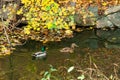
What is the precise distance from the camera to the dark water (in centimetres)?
1049

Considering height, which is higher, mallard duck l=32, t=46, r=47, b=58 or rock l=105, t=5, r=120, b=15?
rock l=105, t=5, r=120, b=15

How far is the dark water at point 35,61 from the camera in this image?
10492 millimetres

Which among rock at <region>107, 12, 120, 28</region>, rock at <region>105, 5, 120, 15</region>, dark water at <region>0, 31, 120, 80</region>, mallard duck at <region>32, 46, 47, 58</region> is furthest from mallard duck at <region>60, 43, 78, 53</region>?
rock at <region>105, 5, 120, 15</region>

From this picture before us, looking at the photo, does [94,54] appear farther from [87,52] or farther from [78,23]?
[78,23]

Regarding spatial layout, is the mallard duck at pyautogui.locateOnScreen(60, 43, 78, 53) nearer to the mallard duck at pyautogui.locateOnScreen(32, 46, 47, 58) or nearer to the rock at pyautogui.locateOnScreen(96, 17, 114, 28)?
the mallard duck at pyautogui.locateOnScreen(32, 46, 47, 58)

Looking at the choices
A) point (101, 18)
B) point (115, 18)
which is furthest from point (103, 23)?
point (115, 18)

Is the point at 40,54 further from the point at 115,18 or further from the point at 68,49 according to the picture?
the point at 115,18

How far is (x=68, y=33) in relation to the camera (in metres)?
14.6

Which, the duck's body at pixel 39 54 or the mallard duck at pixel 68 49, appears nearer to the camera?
the duck's body at pixel 39 54

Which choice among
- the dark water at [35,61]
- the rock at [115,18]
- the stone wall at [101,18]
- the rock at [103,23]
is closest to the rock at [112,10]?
the stone wall at [101,18]

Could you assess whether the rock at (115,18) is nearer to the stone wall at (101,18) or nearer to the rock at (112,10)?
the stone wall at (101,18)

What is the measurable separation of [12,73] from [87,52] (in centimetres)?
296

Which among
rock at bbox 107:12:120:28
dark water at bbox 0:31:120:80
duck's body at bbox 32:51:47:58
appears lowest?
dark water at bbox 0:31:120:80

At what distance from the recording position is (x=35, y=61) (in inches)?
458
